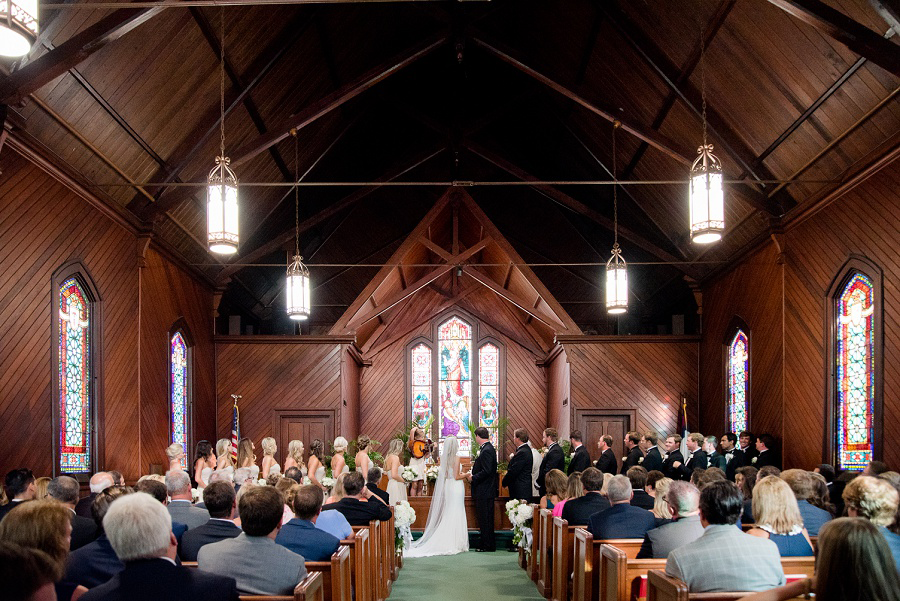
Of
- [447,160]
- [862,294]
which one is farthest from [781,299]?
[447,160]

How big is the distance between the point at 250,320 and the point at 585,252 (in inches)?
284

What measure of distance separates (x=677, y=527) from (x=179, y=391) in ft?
32.7

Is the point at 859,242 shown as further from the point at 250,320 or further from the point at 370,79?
the point at 250,320

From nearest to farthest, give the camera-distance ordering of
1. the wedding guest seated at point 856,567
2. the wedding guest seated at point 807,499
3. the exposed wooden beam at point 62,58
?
the wedding guest seated at point 856,567, the wedding guest seated at point 807,499, the exposed wooden beam at point 62,58

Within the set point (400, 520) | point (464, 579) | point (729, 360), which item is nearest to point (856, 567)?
point (464, 579)

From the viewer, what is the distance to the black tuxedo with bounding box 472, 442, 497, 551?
35.9 feet

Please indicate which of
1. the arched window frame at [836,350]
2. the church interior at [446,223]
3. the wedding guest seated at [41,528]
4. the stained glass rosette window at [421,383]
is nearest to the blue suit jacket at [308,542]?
the wedding guest seated at [41,528]

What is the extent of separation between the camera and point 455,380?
19188mm

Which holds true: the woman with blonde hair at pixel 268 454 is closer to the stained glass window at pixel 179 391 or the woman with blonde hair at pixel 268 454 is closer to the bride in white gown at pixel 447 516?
the stained glass window at pixel 179 391

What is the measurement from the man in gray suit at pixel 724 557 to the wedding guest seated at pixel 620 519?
1.90 m

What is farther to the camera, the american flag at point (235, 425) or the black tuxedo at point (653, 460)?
the american flag at point (235, 425)

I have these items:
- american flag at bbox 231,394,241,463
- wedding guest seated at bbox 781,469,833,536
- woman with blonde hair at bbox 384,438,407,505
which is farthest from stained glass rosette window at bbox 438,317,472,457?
wedding guest seated at bbox 781,469,833,536

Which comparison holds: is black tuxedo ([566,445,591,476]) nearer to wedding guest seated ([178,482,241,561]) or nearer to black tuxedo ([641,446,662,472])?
black tuxedo ([641,446,662,472])

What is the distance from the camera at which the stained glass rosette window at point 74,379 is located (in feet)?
30.4
